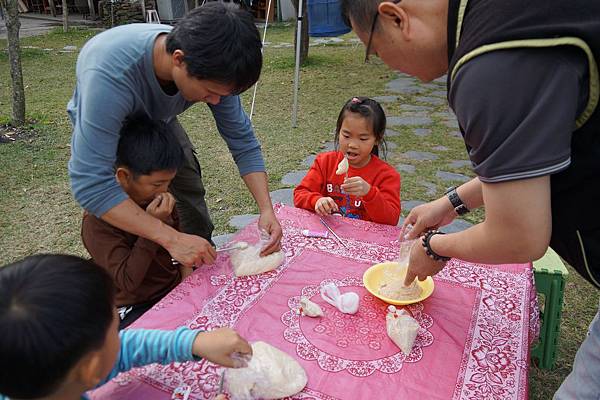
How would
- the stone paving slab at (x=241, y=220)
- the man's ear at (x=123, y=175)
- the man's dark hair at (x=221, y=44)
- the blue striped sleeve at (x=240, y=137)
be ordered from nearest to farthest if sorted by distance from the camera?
1. the man's dark hair at (x=221, y=44)
2. the man's ear at (x=123, y=175)
3. the blue striped sleeve at (x=240, y=137)
4. the stone paving slab at (x=241, y=220)

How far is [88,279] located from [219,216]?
2.60m

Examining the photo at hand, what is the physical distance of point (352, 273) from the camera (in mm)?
1859

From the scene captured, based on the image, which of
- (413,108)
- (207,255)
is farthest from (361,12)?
(413,108)

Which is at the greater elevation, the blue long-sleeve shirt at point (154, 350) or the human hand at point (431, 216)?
the human hand at point (431, 216)

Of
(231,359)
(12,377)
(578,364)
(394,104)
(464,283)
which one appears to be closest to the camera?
(12,377)

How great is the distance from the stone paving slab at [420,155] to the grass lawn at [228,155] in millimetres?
105

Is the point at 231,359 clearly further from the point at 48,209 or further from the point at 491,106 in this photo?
the point at 48,209

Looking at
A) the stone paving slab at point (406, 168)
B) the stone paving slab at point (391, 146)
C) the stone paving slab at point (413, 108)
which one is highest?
the stone paving slab at point (413, 108)

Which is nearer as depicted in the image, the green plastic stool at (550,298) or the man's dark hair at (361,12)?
the man's dark hair at (361,12)

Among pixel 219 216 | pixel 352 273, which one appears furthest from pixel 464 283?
pixel 219 216

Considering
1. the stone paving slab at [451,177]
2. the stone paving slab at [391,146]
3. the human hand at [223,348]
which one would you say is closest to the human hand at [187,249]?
the human hand at [223,348]

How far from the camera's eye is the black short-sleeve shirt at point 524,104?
2.64ft

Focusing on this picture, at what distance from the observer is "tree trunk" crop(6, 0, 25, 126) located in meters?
5.22

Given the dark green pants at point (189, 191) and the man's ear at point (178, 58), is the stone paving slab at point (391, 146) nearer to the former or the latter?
the dark green pants at point (189, 191)
